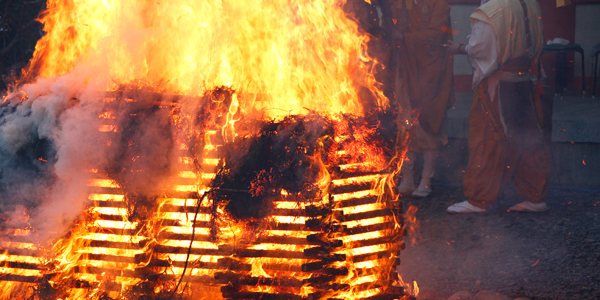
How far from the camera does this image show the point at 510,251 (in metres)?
4.32

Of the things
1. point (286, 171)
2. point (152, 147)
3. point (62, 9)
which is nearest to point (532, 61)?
point (286, 171)

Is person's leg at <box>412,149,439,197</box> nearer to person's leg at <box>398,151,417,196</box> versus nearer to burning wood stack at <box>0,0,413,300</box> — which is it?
person's leg at <box>398,151,417,196</box>

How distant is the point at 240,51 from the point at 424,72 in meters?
3.18

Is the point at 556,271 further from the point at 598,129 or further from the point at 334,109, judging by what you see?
the point at 598,129

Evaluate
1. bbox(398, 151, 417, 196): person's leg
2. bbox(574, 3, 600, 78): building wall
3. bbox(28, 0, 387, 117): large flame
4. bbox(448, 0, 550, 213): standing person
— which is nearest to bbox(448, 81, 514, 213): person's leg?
bbox(448, 0, 550, 213): standing person

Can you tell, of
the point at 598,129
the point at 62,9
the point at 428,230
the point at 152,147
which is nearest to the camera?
the point at 152,147

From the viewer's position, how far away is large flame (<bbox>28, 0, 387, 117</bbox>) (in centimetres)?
333

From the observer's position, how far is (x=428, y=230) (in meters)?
4.89

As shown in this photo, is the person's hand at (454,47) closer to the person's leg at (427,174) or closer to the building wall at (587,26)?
the person's leg at (427,174)

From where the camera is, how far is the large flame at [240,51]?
10.9 ft

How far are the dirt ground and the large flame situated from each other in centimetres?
153

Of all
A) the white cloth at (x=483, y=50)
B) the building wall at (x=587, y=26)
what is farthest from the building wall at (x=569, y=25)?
the white cloth at (x=483, y=50)

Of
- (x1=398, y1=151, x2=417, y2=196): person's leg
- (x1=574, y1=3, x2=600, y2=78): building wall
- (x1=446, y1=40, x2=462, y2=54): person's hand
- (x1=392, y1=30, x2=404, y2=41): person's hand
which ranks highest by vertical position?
(x1=574, y1=3, x2=600, y2=78): building wall

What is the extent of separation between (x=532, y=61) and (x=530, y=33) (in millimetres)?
299
